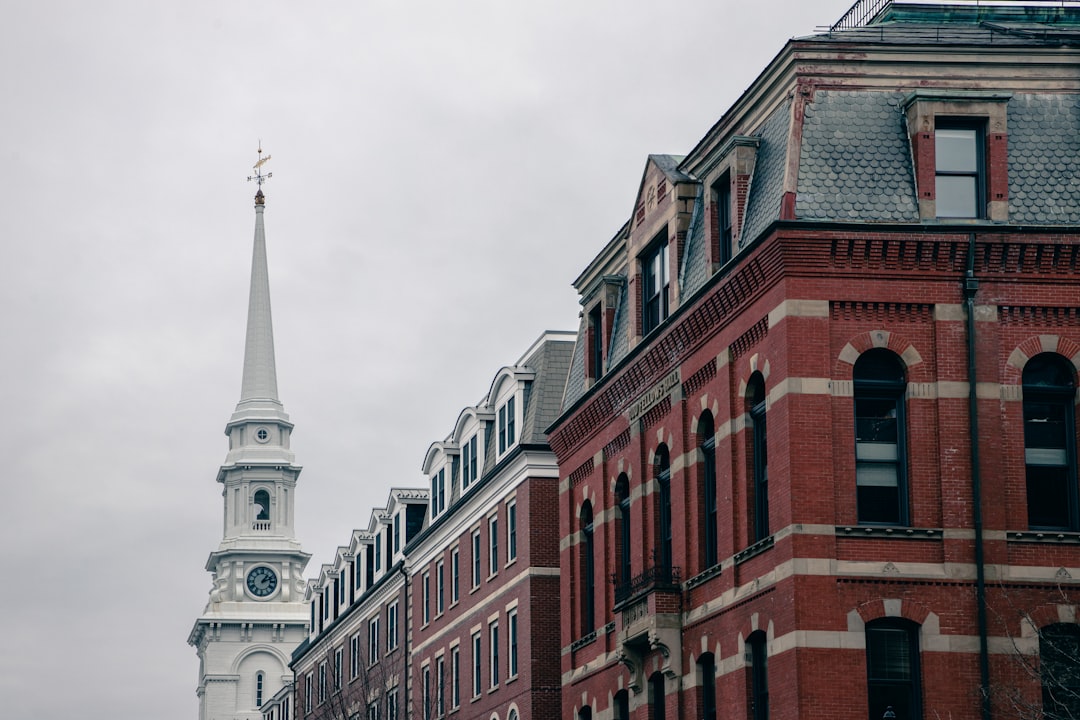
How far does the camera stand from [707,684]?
135 ft

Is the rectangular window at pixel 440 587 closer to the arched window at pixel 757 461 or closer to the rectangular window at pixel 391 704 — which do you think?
the rectangular window at pixel 391 704

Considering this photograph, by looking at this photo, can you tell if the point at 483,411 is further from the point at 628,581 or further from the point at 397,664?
the point at 628,581

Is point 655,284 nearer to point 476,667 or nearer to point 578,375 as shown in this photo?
point 578,375

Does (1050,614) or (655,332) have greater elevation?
(655,332)

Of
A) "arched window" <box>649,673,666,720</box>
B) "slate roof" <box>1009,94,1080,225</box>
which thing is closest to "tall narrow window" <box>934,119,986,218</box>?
"slate roof" <box>1009,94,1080,225</box>

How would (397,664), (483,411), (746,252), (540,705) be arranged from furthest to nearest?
1. (397,664)
2. (483,411)
3. (540,705)
4. (746,252)

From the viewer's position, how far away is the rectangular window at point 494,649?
2441 inches

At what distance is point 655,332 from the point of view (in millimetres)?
43875

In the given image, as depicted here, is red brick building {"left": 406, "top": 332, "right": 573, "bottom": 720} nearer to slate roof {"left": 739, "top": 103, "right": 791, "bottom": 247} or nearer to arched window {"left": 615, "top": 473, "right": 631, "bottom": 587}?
arched window {"left": 615, "top": 473, "right": 631, "bottom": 587}

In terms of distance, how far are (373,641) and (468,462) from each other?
1670 cm

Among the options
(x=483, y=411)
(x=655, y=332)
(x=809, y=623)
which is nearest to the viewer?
(x=809, y=623)

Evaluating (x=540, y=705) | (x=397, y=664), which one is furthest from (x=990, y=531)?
(x=397, y=664)

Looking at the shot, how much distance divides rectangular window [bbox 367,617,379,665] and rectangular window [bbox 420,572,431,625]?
8.69 metres

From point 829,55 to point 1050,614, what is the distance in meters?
11.0
